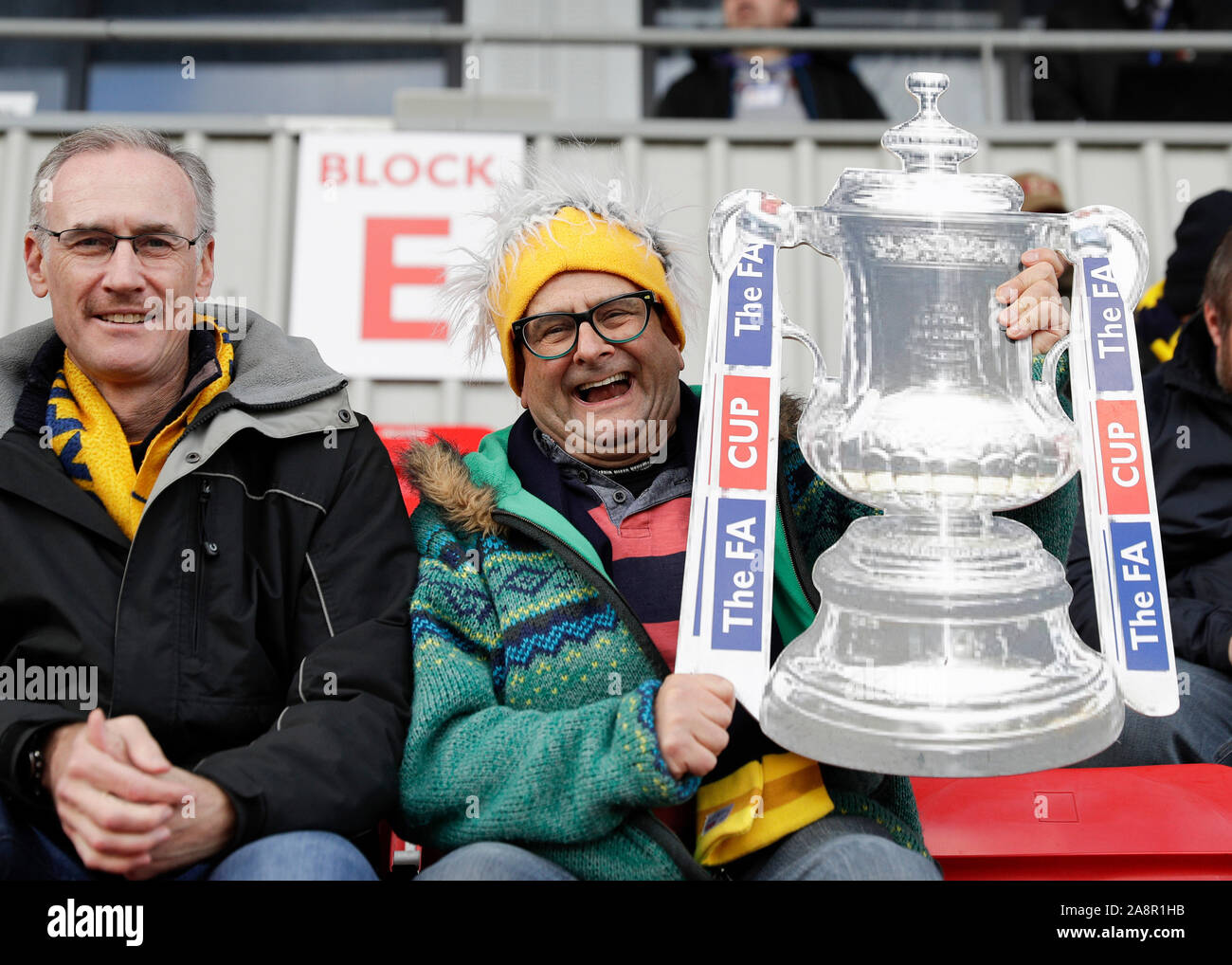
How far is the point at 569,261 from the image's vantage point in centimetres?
158

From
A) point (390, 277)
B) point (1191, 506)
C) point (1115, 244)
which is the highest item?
point (390, 277)

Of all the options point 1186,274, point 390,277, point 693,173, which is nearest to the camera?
point 1186,274

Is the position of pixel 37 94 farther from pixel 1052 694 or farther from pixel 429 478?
pixel 1052 694

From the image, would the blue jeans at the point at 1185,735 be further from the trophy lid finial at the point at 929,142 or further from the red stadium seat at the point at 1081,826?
the trophy lid finial at the point at 929,142

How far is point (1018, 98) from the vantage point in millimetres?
4859

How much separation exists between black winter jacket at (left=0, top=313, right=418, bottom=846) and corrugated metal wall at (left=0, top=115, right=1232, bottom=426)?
6.19 feet

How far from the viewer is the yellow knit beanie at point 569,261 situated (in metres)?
1.58

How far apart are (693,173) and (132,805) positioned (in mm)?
2833

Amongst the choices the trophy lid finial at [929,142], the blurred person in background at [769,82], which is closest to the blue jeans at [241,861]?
the trophy lid finial at [929,142]

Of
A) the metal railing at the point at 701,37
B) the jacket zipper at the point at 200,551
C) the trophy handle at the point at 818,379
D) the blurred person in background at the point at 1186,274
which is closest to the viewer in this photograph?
the trophy handle at the point at 818,379

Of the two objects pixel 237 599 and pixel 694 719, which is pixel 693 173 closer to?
pixel 237 599

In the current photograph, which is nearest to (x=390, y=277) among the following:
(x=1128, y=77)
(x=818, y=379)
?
(x=818, y=379)

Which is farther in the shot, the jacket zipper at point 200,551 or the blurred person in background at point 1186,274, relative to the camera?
the blurred person in background at point 1186,274
